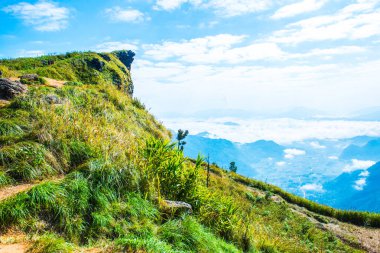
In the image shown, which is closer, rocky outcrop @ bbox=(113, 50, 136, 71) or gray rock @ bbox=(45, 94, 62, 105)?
gray rock @ bbox=(45, 94, 62, 105)

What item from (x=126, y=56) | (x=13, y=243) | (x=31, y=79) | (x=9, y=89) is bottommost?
(x=13, y=243)

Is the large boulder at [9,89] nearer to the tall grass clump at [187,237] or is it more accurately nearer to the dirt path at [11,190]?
the dirt path at [11,190]

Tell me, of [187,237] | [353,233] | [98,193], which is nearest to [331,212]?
[353,233]

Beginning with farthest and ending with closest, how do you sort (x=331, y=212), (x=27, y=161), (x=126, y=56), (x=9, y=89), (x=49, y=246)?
(x=126, y=56) < (x=331, y=212) < (x=9, y=89) < (x=27, y=161) < (x=49, y=246)

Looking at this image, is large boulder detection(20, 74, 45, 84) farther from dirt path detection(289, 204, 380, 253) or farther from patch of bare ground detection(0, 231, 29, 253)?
dirt path detection(289, 204, 380, 253)

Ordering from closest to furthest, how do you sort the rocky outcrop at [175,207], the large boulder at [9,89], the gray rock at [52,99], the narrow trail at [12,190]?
1. the narrow trail at [12,190]
2. the rocky outcrop at [175,207]
3. the gray rock at [52,99]
4. the large boulder at [9,89]

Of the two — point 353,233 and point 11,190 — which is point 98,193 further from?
point 353,233

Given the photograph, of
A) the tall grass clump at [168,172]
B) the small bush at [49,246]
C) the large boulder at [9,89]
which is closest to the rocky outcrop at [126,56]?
the large boulder at [9,89]

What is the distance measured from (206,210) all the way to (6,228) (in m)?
6.30

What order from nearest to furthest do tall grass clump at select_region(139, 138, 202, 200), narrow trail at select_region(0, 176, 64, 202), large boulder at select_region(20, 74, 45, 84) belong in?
narrow trail at select_region(0, 176, 64, 202) < tall grass clump at select_region(139, 138, 202, 200) < large boulder at select_region(20, 74, 45, 84)

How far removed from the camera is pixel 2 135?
9.93 metres

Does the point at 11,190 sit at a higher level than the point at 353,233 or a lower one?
higher

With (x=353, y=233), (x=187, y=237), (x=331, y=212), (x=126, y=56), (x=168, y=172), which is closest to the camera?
(x=187, y=237)

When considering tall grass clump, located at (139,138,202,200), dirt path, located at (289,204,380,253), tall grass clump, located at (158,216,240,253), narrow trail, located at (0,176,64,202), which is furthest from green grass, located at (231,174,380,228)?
narrow trail, located at (0,176,64,202)
